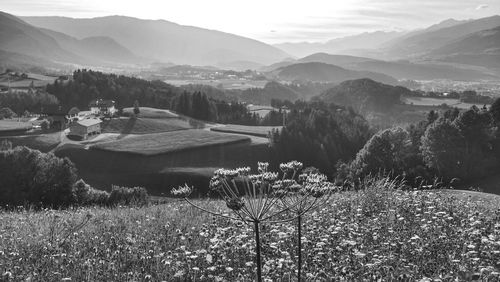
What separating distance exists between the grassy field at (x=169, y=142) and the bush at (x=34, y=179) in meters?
38.4

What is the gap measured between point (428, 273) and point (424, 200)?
21.3 feet

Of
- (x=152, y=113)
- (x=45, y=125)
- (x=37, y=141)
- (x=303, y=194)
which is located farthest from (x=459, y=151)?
(x=45, y=125)

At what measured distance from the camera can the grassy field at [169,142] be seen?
106m

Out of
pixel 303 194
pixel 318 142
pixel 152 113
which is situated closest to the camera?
pixel 303 194

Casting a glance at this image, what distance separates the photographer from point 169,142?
114m

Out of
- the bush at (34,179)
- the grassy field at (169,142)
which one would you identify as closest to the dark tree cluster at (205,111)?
the grassy field at (169,142)

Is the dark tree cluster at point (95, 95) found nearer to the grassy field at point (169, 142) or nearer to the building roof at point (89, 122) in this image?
the building roof at point (89, 122)

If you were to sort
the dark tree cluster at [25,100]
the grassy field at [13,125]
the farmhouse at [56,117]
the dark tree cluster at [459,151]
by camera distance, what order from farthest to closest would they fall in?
the dark tree cluster at [25,100]
the farmhouse at [56,117]
the grassy field at [13,125]
the dark tree cluster at [459,151]

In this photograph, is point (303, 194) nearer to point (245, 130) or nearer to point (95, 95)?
point (245, 130)

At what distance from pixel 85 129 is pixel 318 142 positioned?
58603mm

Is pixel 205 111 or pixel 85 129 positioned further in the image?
pixel 205 111

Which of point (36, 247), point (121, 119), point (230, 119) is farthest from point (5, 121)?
point (36, 247)

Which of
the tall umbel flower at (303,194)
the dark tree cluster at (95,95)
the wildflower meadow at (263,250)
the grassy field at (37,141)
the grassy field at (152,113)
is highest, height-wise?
the tall umbel flower at (303,194)

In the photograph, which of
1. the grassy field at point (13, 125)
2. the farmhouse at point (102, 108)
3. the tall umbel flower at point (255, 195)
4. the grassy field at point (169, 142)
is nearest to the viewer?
the tall umbel flower at point (255, 195)
